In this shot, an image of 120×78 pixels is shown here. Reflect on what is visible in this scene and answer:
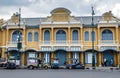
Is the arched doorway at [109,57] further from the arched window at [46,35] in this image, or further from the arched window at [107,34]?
the arched window at [46,35]

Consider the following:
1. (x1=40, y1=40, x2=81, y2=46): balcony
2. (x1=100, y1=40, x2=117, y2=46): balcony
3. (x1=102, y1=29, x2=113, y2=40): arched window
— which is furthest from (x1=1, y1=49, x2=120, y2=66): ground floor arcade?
(x1=102, y1=29, x2=113, y2=40): arched window

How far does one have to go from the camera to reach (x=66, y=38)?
61.2m

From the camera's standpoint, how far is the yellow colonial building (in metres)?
59.8

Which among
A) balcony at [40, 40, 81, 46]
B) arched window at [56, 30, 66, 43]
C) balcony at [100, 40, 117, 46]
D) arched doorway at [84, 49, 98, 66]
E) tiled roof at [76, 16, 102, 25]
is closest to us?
balcony at [100, 40, 117, 46]

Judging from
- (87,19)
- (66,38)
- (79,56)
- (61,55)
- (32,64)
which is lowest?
(32,64)

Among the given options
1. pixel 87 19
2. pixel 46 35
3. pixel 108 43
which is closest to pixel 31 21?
pixel 46 35

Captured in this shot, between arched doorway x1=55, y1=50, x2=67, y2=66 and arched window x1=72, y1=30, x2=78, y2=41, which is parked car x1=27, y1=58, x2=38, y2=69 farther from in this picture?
arched window x1=72, y1=30, x2=78, y2=41

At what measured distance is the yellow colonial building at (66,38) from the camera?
59812 millimetres

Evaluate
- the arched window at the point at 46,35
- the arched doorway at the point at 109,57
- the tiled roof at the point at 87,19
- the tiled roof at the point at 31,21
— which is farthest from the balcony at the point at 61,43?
the arched doorway at the point at 109,57

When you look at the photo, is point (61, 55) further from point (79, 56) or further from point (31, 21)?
point (31, 21)

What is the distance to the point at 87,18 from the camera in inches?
2516

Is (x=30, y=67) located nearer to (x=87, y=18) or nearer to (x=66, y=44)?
(x=66, y=44)

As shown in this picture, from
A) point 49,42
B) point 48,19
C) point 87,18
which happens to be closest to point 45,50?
Result: point 49,42

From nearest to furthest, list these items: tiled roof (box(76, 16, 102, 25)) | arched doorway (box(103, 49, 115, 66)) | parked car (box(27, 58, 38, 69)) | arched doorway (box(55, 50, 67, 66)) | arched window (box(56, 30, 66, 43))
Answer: parked car (box(27, 58, 38, 69)) → arched doorway (box(103, 49, 115, 66)) → arched doorway (box(55, 50, 67, 66)) → arched window (box(56, 30, 66, 43)) → tiled roof (box(76, 16, 102, 25))
